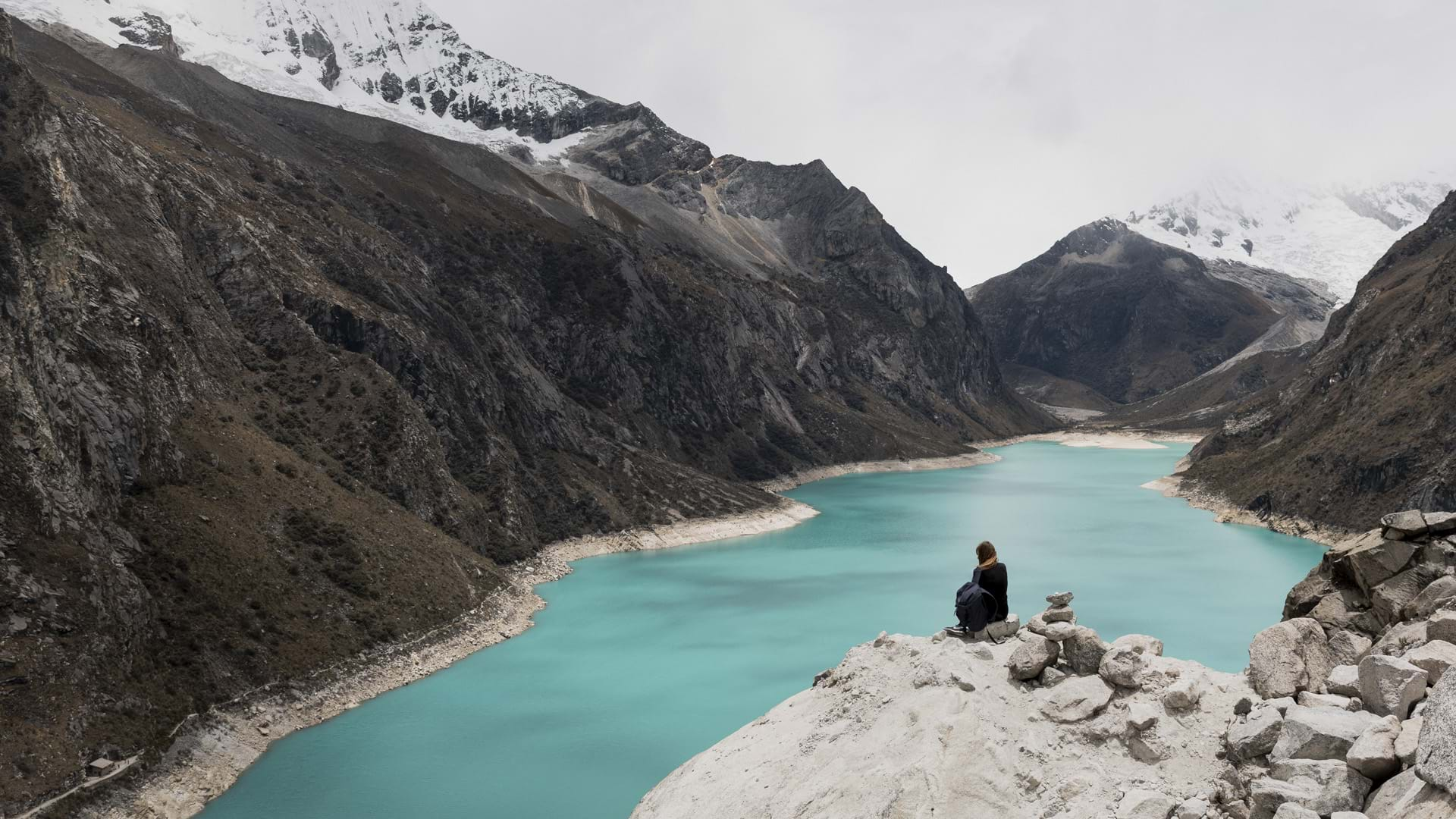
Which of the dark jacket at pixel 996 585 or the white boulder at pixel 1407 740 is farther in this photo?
the dark jacket at pixel 996 585

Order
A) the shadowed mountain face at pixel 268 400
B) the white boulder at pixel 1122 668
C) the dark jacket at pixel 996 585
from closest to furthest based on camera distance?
the white boulder at pixel 1122 668, the dark jacket at pixel 996 585, the shadowed mountain face at pixel 268 400

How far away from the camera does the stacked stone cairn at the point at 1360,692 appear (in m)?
11.5

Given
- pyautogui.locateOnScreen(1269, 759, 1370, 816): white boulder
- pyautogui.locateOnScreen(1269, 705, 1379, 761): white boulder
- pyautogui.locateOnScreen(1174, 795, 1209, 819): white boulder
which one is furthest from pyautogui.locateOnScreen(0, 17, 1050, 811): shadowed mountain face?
pyautogui.locateOnScreen(1269, 759, 1370, 816): white boulder

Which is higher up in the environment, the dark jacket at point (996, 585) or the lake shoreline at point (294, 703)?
the dark jacket at point (996, 585)

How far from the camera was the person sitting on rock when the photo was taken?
20.2 metres

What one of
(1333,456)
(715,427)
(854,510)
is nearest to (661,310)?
(715,427)

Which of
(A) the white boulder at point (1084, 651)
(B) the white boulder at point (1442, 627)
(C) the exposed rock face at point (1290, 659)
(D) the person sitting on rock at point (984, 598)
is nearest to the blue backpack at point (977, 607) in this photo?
(D) the person sitting on rock at point (984, 598)

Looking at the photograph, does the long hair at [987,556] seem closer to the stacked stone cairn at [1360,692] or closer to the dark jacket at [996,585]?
the dark jacket at [996,585]

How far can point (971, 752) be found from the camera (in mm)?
16547

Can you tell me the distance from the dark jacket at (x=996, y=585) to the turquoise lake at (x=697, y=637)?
2341 centimetres

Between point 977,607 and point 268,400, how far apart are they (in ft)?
211

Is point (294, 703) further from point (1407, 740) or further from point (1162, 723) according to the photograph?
point (1407, 740)

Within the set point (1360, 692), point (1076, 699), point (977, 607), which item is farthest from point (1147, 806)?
point (977, 607)

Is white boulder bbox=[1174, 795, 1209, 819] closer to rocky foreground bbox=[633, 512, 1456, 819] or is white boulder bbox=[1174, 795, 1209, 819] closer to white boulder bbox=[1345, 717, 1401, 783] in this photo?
rocky foreground bbox=[633, 512, 1456, 819]
